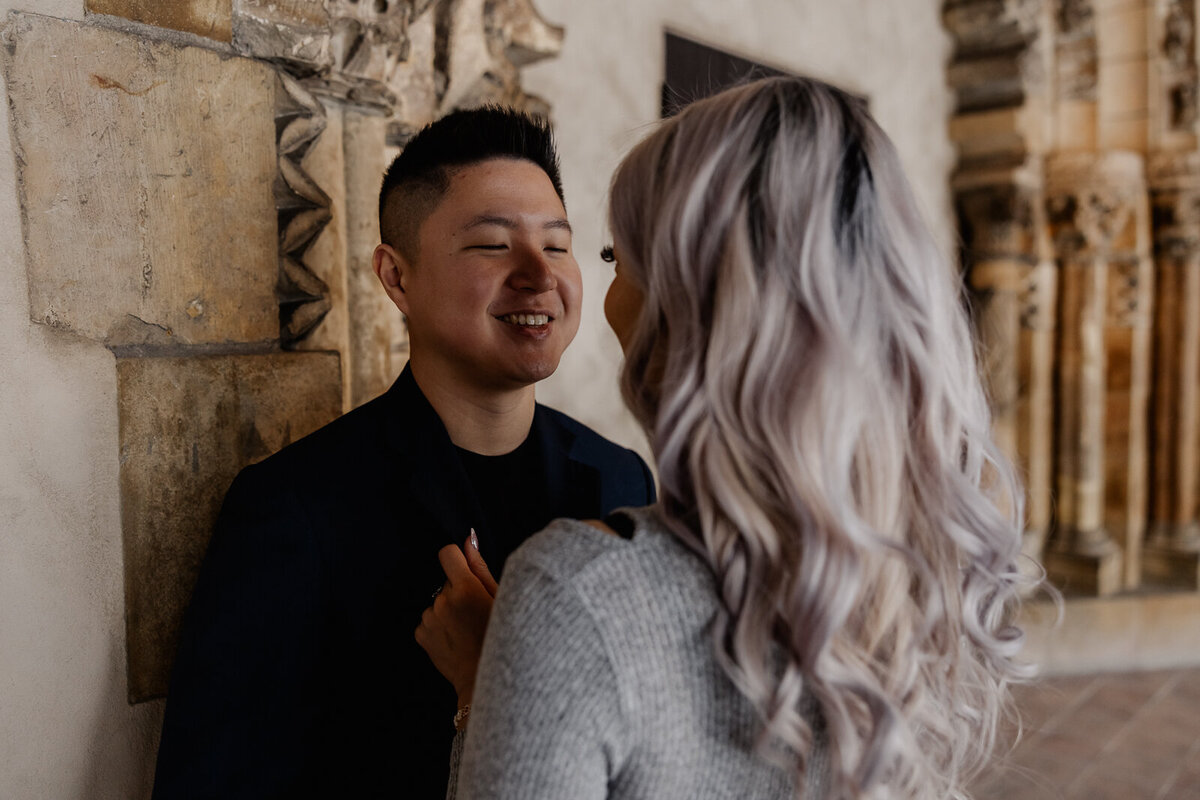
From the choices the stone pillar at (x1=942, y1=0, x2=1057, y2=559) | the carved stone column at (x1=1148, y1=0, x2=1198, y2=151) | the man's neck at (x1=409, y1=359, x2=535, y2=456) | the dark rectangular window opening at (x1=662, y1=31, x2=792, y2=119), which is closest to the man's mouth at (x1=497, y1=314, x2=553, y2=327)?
the man's neck at (x1=409, y1=359, x2=535, y2=456)

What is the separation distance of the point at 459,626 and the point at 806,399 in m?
0.52

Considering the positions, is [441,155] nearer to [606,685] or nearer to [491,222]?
[491,222]

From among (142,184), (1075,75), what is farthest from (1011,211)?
(142,184)

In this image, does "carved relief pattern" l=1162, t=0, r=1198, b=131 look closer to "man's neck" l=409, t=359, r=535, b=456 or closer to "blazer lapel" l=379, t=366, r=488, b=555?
"man's neck" l=409, t=359, r=535, b=456

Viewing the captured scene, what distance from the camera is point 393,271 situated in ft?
4.90

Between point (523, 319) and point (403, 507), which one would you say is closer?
point (403, 507)

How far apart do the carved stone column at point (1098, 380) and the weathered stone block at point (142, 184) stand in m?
4.25

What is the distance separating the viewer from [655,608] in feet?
2.54

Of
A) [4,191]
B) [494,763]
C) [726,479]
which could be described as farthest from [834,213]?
[4,191]

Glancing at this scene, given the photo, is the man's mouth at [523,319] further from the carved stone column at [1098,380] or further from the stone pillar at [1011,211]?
the carved stone column at [1098,380]

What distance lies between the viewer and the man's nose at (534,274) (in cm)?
141

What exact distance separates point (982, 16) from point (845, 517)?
440cm

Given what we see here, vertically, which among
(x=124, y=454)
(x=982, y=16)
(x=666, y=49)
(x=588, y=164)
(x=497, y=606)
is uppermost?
(x=982, y=16)

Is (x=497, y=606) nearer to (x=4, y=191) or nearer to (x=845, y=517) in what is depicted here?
(x=845, y=517)
